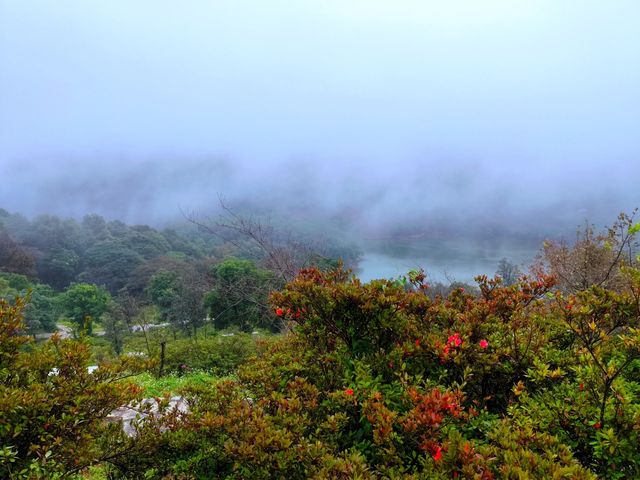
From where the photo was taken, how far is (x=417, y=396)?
5.69 feet

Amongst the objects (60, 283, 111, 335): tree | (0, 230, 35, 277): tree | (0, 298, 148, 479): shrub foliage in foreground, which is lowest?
(0, 298, 148, 479): shrub foliage in foreground

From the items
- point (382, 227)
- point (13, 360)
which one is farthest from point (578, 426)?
point (382, 227)

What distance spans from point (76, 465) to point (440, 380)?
1700 mm

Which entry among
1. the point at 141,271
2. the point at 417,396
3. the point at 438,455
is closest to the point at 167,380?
the point at 417,396

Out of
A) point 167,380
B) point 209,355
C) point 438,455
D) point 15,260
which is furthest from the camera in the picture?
point 15,260

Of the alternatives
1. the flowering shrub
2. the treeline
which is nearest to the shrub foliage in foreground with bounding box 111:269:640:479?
the flowering shrub

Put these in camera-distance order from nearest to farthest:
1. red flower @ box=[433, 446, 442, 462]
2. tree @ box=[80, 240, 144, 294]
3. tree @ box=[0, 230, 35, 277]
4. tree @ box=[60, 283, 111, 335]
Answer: red flower @ box=[433, 446, 442, 462], tree @ box=[60, 283, 111, 335], tree @ box=[0, 230, 35, 277], tree @ box=[80, 240, 144, 294]

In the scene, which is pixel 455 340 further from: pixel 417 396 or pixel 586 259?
A: pixel 586 259

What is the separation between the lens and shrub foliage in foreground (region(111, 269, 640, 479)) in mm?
1561

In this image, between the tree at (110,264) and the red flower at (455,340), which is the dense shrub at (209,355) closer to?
the red flower at (455,340)

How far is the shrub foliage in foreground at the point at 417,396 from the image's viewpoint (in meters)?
1.56

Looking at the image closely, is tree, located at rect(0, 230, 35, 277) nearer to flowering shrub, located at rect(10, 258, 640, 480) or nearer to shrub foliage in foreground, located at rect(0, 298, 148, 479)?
shrub foliage in foreground, located at rect(0, 298, 148, 479)

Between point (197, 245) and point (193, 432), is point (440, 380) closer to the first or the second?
point (193, 432)

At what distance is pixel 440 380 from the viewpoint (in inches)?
Result: 81.9
